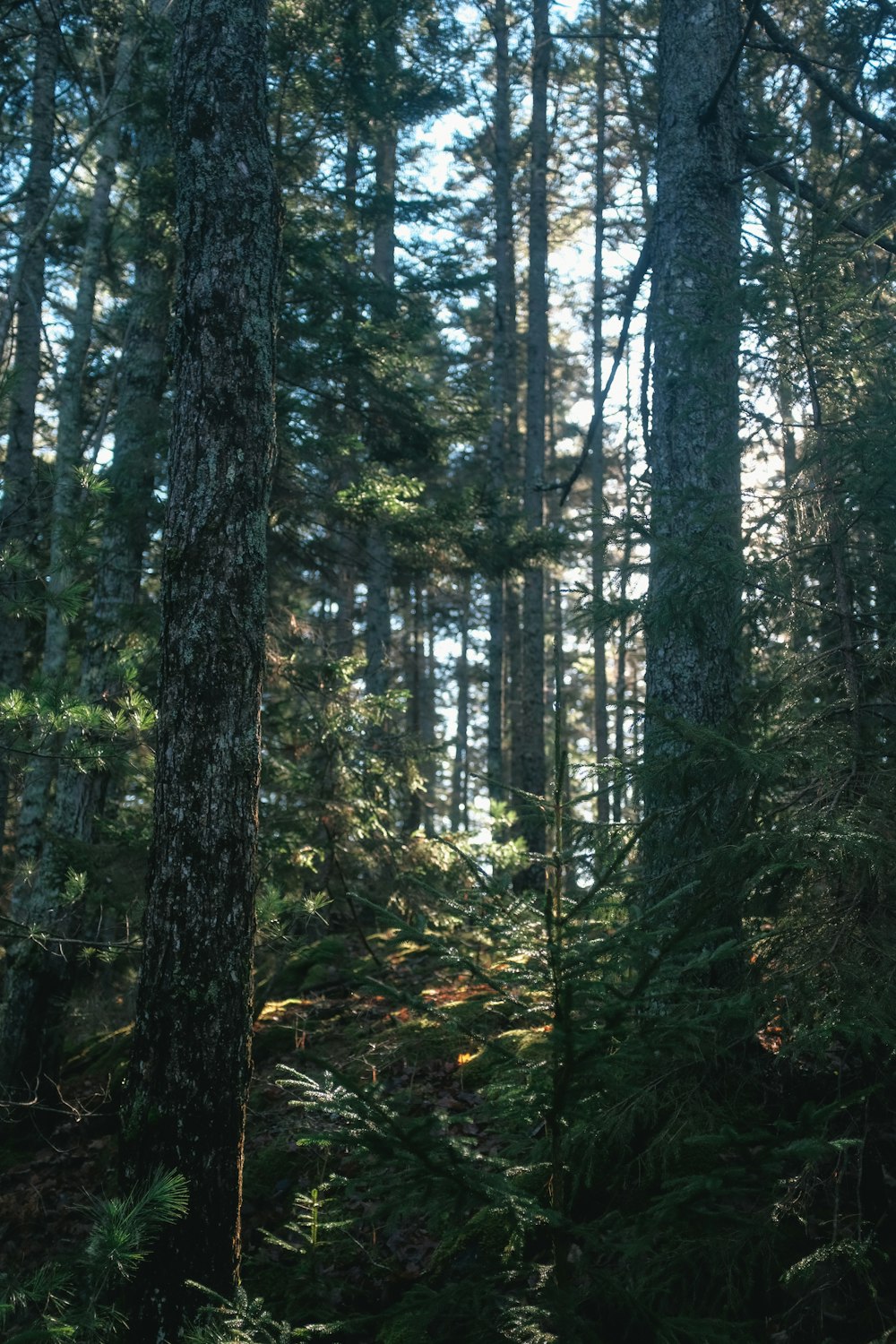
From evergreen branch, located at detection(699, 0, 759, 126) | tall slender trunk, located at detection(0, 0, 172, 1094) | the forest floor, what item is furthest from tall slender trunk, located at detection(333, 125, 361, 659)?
evergreen branch, located at detection(699, 0, 759, 126)

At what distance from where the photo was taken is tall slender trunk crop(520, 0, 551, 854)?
15.3 metres

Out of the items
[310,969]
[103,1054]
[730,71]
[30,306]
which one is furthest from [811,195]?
[103,1054]

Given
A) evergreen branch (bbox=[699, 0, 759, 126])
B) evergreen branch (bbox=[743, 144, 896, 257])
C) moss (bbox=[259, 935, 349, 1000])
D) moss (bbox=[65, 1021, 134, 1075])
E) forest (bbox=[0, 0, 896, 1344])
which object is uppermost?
evergreen branch (bbox=[699, 0, 759, 126])

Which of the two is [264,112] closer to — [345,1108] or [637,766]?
[637,766]

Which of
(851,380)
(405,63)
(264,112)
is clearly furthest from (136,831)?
(405,63)

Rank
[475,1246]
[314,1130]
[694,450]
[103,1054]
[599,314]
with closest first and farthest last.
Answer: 1. [475,1246]
2. [314,1130]
3. [694,450]
4. [103,1054]
5. [599,314]

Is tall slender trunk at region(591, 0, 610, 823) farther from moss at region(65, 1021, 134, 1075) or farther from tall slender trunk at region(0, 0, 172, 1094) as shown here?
moss at region(65, 1021, 134, 1075)

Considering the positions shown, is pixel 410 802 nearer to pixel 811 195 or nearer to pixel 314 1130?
pixel 314 1130

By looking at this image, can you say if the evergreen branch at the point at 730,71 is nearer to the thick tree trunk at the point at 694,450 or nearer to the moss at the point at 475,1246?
the thick tree trunk at the point at 694,450

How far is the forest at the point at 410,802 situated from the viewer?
3.20m

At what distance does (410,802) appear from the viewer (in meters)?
10.0

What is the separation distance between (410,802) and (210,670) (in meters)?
5.68

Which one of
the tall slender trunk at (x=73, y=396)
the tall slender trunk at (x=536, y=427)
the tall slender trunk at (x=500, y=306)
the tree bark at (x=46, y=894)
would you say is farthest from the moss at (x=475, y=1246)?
the tall slender trunk at (x=500, y=306)

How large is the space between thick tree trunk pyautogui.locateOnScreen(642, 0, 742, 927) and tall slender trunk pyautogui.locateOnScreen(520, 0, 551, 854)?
25.4 feet
